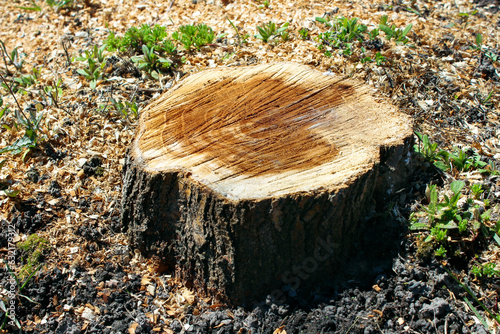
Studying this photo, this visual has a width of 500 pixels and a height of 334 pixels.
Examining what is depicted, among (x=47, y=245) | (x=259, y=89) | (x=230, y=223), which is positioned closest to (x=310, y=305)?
(x=230, y=223)

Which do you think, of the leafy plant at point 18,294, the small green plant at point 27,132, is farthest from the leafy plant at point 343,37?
the leafy plant at point 18,294

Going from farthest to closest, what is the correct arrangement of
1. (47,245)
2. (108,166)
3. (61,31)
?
(61,31)
(108,166)
(47,245)

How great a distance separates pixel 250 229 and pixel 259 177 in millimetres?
262

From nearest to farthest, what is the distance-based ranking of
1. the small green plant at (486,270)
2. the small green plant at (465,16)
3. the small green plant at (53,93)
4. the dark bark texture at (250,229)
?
1. the dark bark texture at (250,229)
2. the small green plant at (486,270)
3. the small green plant at (53,93)
4. the small green plant at (465,16)

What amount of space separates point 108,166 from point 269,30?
1684 millimetres

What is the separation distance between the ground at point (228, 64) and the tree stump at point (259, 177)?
0.17 metres

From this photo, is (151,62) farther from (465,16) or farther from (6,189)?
(465,16)

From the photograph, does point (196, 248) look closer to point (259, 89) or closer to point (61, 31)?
point (259, 89)

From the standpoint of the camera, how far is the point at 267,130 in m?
2.34

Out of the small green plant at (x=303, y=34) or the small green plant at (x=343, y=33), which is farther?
the small green plant at (x=303, y=34)

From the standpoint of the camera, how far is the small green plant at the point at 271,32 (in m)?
3.40

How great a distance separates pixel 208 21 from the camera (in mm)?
3766

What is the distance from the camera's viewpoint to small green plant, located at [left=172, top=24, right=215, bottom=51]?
11.1 ft

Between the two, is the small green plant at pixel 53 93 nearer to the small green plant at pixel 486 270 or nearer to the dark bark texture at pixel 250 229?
the dark bark texture at pixel 250 229
